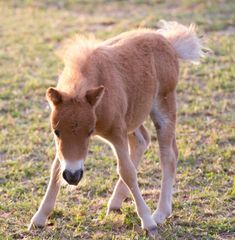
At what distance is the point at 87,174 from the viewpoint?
7043 millimetres

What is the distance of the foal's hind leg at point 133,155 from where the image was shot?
610 centimetres

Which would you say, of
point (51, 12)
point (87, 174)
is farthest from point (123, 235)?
point (51, 12)

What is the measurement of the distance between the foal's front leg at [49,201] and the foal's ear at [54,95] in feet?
3.08

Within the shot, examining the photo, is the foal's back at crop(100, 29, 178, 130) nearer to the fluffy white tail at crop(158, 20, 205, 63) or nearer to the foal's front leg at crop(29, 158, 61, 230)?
the fluffy white tail at crop(158, 20, 205, 63)

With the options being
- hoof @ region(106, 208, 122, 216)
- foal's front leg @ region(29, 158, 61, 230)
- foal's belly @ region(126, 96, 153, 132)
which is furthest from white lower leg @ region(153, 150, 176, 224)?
foal's front leg @ region(29, 158, 61, 230)

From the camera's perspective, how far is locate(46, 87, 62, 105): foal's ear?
4.95 m

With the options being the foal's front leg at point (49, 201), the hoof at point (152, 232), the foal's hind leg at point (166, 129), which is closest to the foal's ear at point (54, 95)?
the foal's front leg at point (49, 201)

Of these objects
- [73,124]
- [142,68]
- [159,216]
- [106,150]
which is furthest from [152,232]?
[106,150]

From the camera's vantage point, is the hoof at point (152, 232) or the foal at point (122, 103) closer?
the foal at point (122, 103)

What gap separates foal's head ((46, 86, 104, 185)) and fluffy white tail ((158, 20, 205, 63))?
1.88 metres

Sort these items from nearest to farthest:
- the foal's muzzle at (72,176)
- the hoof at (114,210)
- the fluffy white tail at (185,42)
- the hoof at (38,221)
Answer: the foal's muzzle at (72,176)
the hoof at (38,221)
the hoof at (114,210)
the fluffy white tail at (185,42)

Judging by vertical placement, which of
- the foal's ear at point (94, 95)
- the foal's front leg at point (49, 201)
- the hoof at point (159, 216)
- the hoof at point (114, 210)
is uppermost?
the foal's ear at point (94, 95)

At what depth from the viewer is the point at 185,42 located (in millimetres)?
6719

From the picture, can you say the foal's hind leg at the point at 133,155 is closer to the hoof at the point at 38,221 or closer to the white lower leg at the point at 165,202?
the white lower leg at the point at 165,202
